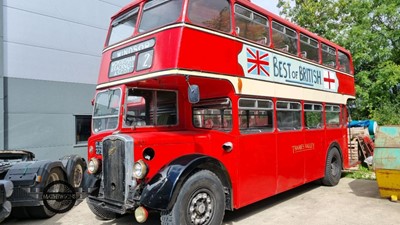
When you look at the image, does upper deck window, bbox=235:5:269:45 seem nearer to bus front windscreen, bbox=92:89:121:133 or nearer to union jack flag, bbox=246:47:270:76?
union jack flag, bbox=246:47:270:76

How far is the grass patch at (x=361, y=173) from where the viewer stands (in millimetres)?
9312

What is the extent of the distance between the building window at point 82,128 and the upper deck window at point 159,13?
270 inches

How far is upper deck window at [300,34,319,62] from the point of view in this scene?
7.70 metres

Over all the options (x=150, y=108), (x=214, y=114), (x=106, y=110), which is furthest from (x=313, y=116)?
(x=106, y=110)

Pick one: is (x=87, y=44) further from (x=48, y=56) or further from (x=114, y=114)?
(x=114, y=114)

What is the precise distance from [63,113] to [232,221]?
24.0 ft

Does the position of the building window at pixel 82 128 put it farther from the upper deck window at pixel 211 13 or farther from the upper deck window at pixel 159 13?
the upper deck window at pixel 211 13

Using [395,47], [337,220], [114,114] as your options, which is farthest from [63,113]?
[395,47]

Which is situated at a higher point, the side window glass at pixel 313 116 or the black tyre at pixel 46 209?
the side window glass at pixel 313 116

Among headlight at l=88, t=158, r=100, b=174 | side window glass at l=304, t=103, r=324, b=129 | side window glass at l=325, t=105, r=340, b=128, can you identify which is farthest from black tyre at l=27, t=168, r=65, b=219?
side window glass at l=325, t=105, r=340, b=128

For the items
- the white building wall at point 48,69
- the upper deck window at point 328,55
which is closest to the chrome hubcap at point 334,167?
the upper deck window at point 328,55

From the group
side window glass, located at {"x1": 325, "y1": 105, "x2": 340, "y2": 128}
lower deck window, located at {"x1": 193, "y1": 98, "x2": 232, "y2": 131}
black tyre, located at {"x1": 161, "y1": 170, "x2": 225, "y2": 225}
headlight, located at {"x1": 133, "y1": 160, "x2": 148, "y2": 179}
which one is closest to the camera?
black tyre, located at {"x1": 161, "y1": 170, "x2": 225, "y2": 225}

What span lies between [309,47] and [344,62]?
2.46m

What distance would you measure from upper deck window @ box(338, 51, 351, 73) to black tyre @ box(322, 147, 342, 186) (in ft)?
8.02
